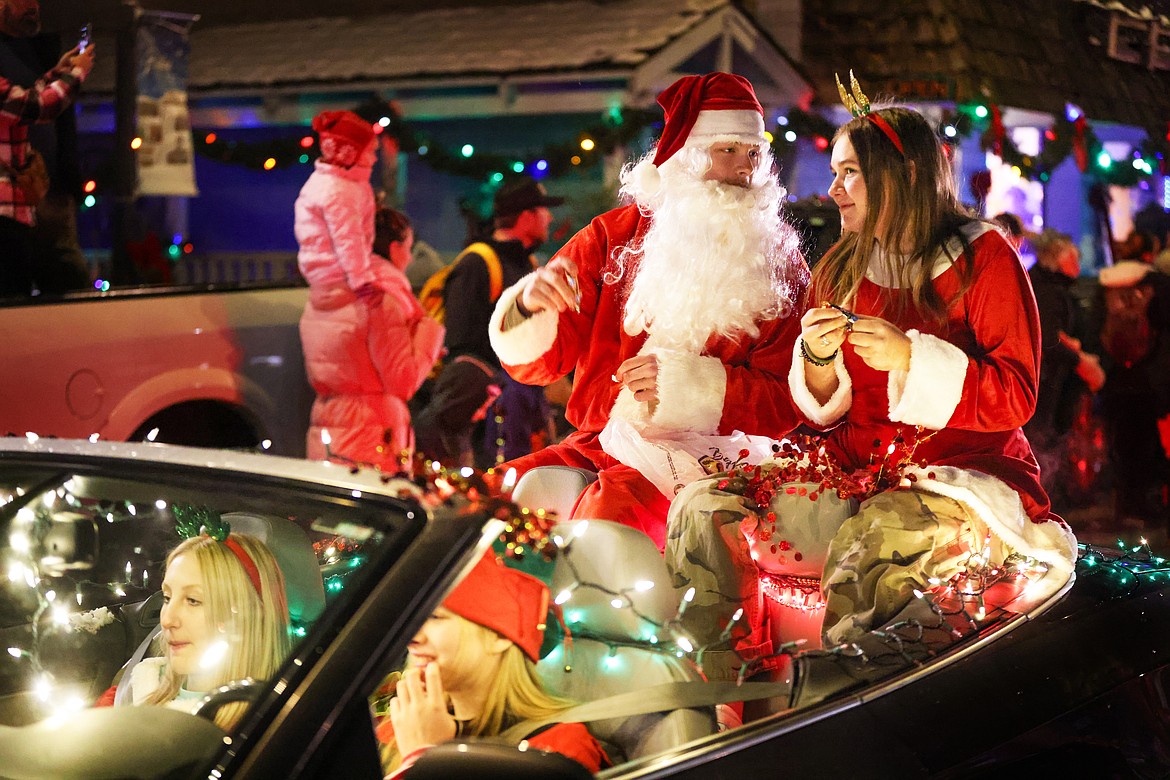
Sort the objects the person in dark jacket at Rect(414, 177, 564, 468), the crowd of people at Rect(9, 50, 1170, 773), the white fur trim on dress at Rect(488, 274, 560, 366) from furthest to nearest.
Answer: the person in dark jacket at Rect(414, 177, 564, 468), the white fur trim on dress at Rect(488, 274, 560, 366), the crowd of people at Rect(9, 50, 1170, 773)

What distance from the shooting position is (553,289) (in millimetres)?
3789

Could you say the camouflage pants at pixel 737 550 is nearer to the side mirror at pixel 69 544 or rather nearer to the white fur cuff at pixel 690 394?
the white fur cuff at pixel 690 394

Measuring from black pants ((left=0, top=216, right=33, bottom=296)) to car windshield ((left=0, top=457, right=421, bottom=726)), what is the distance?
362cm

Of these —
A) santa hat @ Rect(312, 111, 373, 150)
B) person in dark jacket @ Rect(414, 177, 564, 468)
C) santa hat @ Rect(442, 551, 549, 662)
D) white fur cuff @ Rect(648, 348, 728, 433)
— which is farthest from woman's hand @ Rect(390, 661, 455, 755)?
santa hat @ Rect(312, 111, 373, 150)

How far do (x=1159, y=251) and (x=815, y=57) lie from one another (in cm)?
397

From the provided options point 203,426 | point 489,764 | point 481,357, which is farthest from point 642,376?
point 481,357

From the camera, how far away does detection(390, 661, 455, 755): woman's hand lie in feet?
7.45

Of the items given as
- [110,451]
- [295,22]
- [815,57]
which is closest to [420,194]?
[295,22]

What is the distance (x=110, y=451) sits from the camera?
2.63 metres

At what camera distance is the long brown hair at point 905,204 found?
348 centimetres

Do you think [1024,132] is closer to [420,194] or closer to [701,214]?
[420,194]

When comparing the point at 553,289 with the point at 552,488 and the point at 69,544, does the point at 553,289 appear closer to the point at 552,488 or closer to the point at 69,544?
Answer: the point at 552,488

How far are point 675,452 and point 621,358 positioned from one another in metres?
0.49

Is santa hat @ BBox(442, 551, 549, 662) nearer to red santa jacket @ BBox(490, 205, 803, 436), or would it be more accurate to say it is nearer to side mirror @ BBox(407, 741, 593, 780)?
side mirror @ BBox(407, 741, 593, 780)
